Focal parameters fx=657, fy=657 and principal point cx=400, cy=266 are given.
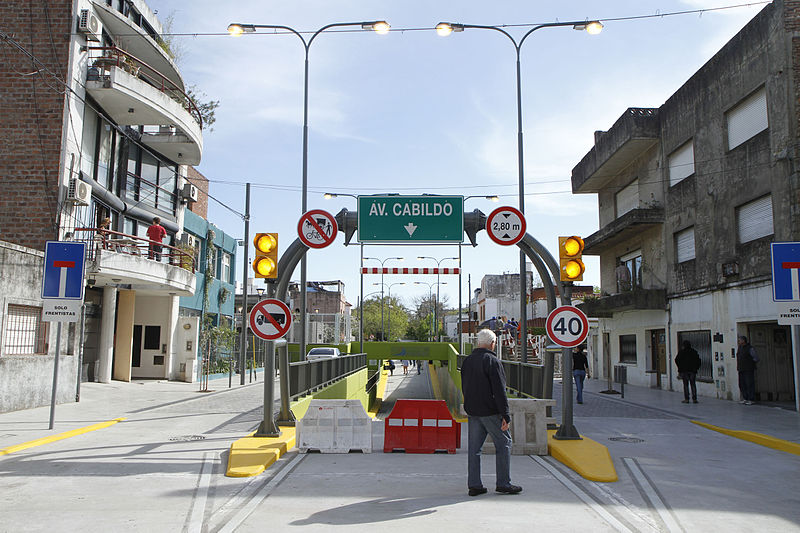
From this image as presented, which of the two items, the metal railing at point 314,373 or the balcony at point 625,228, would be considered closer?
Answer: the metal railing at point 314,373

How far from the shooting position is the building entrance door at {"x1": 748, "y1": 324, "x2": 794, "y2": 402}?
18734mm

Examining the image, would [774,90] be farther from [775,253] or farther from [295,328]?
[295,328]

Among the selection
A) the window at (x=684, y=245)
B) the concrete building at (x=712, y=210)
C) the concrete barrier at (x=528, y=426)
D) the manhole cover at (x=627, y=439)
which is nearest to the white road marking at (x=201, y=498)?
the concrete barrier at (x=528, y=426)

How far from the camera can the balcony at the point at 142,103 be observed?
61.2ft

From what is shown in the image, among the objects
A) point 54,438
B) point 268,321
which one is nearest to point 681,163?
point 268,321

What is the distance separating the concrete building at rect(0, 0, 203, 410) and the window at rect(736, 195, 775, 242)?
17.4 meters

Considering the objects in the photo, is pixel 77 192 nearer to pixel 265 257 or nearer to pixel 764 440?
pixel 265 257

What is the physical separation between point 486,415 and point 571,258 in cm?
417

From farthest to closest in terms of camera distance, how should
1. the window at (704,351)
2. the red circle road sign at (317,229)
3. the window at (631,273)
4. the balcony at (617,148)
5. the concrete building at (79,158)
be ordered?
1. the window at (631,273)
2. the balcony at (617,148)
3. the window at (704,351)
4. the concrete building at (79,158)
5. the red circle road sign at (317,229)

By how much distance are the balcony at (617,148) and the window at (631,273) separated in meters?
3.94

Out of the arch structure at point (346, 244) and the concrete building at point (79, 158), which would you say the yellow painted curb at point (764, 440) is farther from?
the concrete building at point (79, 158)

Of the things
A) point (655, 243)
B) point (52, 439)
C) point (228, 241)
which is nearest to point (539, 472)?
point (52, 439)

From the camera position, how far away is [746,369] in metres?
17.4

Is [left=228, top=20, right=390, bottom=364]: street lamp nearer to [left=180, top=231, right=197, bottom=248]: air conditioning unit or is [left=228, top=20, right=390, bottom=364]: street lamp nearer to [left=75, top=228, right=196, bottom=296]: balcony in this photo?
[left=75, top=228, right=196, bottom=296]: balcony
